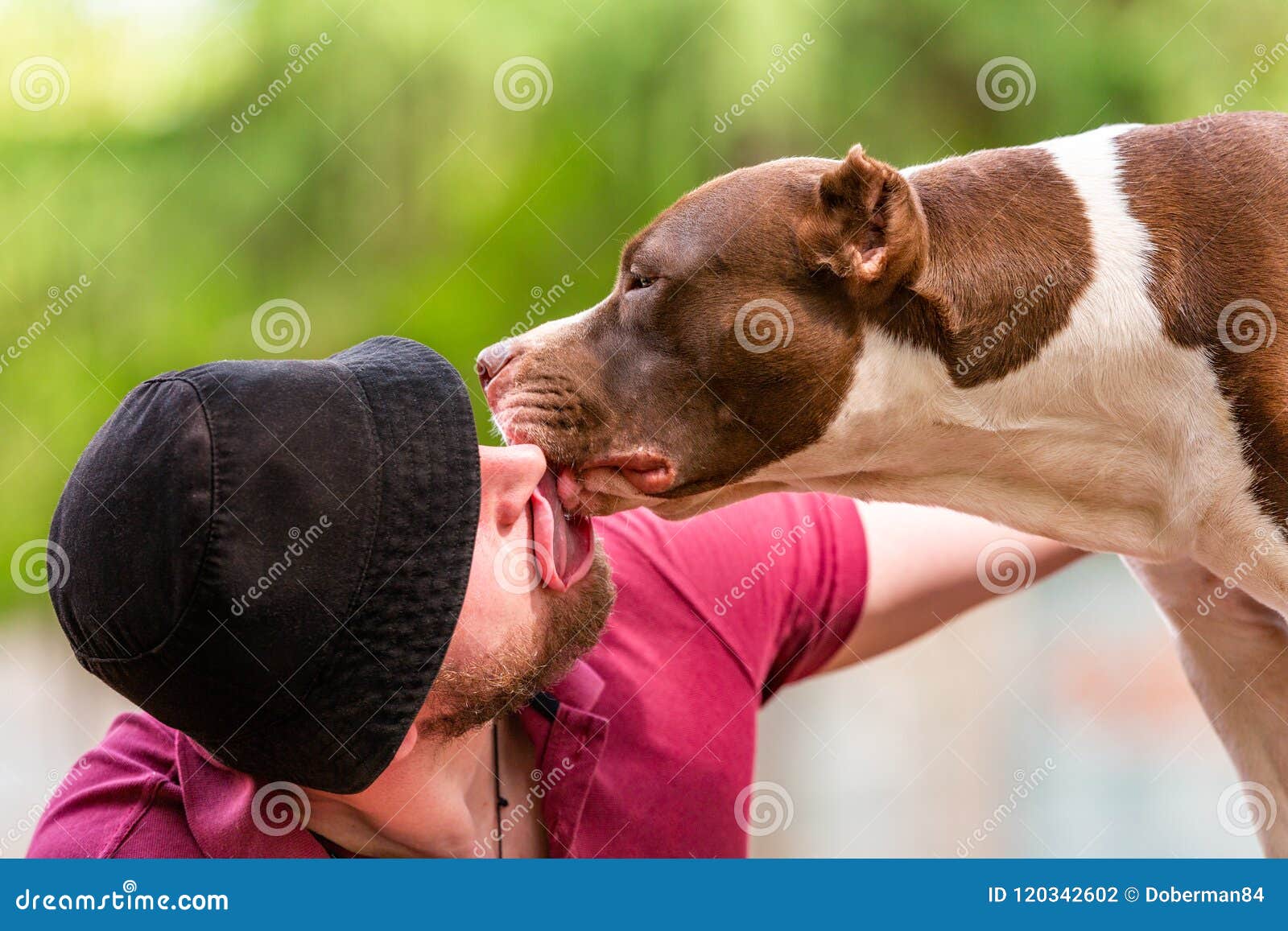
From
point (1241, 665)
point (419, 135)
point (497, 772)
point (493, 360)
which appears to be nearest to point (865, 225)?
point (493, 360)

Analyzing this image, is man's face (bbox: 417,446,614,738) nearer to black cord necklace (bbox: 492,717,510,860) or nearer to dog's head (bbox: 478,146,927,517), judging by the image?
dog's head (bbox: 478,146,927,517)

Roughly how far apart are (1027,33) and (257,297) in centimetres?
288

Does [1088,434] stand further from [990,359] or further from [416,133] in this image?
[416,133]

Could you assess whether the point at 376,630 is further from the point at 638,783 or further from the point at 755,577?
the point at 755,577

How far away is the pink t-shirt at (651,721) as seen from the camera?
2.26 metres

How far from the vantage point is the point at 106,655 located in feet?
6.36

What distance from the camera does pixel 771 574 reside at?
277 cm

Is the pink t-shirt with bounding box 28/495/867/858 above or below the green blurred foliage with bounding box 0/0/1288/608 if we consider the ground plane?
below

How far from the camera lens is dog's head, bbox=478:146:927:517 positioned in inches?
86.6

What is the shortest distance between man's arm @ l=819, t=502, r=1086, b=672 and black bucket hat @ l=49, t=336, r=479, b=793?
116cm

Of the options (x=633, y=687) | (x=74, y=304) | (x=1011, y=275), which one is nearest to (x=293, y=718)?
(x=633, y=687)

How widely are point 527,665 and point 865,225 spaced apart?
1.01 m

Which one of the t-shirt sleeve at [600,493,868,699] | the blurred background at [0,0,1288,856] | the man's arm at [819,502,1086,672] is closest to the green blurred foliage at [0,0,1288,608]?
the blurred background at [0,0,1288,856]

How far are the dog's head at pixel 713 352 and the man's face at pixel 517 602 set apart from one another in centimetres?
9
